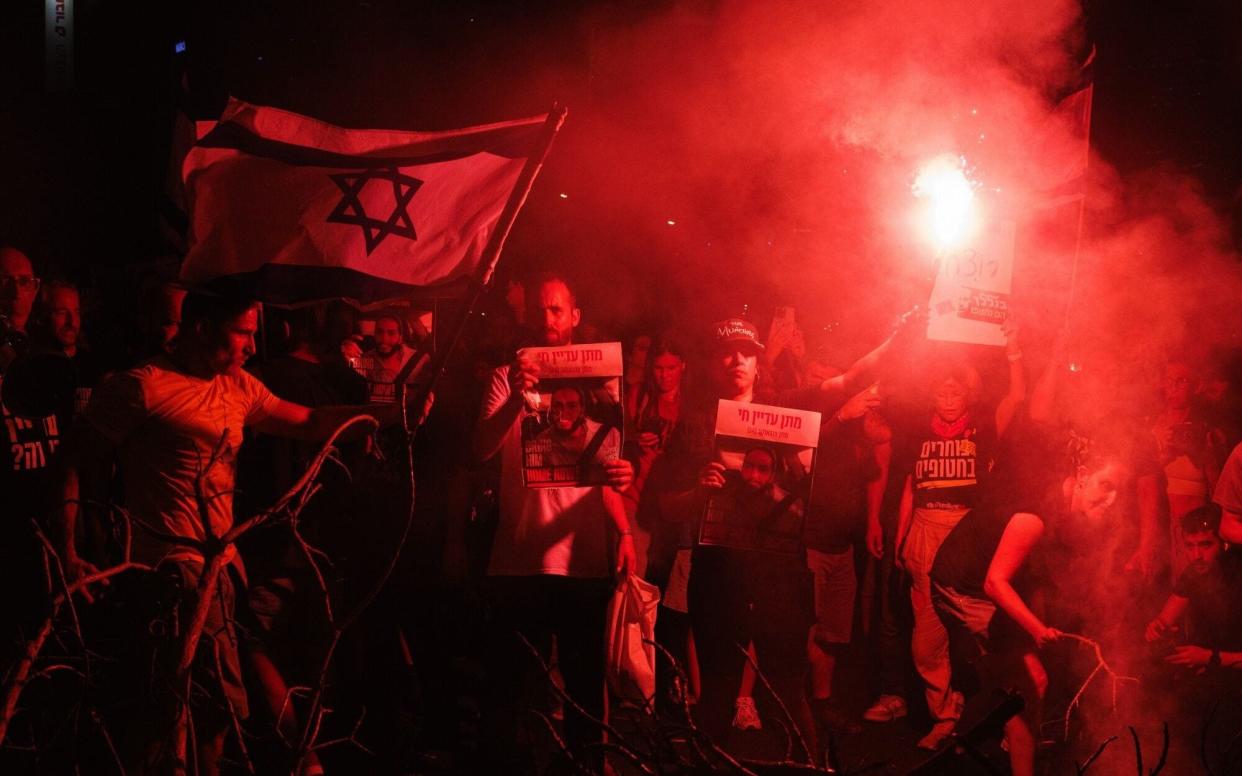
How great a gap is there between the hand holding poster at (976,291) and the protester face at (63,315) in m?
3.97

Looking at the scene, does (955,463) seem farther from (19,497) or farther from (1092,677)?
(19,497)

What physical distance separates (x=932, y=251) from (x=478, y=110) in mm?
3583

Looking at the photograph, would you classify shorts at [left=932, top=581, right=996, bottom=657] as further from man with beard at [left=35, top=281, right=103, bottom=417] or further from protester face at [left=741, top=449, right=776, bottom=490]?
man with beard at [left=35, top=281, right=103, bottom=417]

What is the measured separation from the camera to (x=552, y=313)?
3.89 m

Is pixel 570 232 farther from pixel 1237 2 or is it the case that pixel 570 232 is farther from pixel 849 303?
pixel 1237 2

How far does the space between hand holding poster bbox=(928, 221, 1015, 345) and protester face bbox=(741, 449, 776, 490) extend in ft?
4.02

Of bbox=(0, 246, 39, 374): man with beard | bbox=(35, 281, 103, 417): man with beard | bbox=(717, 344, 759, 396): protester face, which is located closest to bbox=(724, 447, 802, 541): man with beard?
bbox=(717, 344, 759, 396): protester face

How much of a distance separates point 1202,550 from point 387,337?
4.04 metres

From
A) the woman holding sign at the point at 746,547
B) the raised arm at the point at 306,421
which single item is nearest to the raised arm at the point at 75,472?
the raised arm at the point at 306,421

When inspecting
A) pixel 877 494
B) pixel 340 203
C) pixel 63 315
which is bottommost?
pixel 877 494

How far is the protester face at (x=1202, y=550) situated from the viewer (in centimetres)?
436

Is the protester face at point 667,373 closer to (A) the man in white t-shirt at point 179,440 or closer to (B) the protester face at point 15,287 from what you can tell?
(A) the man in white t-shirt at point 179,440

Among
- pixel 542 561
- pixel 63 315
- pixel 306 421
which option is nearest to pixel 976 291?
pixel 542 561

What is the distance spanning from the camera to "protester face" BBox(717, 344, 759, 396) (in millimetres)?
4180
